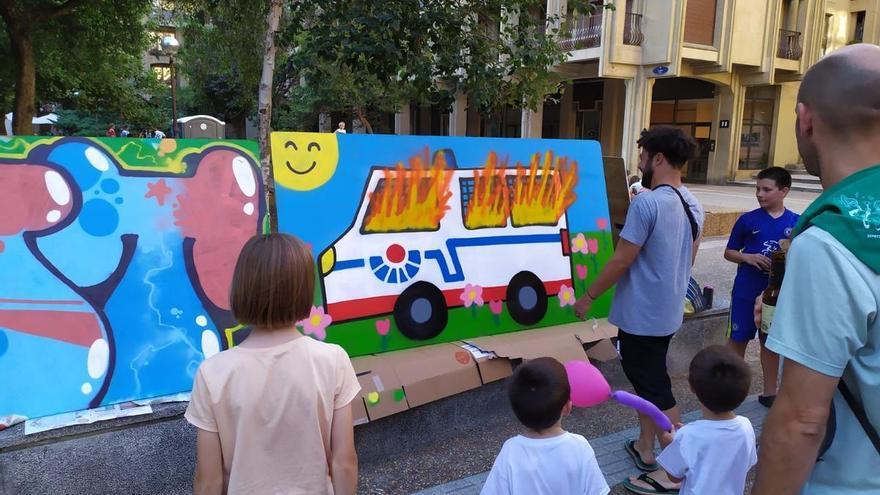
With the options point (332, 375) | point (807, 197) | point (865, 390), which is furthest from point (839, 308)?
point (807, 197)

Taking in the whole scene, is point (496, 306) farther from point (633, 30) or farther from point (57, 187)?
point (633, 30)

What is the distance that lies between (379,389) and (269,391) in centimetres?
176

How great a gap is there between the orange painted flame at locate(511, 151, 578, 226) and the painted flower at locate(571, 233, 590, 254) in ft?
0.76

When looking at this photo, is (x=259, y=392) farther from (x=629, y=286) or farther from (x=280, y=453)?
(x=629, y=286)

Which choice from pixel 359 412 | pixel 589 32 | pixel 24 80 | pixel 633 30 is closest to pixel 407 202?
pixel 359 412

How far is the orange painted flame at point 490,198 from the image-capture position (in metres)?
4.29

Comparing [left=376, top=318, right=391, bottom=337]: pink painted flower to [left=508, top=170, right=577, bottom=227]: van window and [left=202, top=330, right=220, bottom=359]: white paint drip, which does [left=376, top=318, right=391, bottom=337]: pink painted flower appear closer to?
[left=202, top=330, right=220, bottom=359]: white paint drip

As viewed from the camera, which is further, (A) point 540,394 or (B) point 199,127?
(B) point 199,127

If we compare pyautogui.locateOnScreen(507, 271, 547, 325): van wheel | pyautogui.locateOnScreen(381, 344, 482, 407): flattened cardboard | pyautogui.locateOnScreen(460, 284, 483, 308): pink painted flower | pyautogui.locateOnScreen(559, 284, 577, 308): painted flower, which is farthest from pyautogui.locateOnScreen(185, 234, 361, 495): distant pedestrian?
pyautogui.locateOnScreen(559, 284, 577, 308): painted flower

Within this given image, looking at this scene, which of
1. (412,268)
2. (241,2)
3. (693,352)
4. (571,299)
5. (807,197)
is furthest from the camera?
(807,197)

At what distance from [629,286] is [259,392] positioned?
2.18m

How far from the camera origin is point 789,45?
23.7m

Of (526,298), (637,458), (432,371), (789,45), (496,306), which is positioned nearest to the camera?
(637,458)

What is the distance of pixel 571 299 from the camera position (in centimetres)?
467
